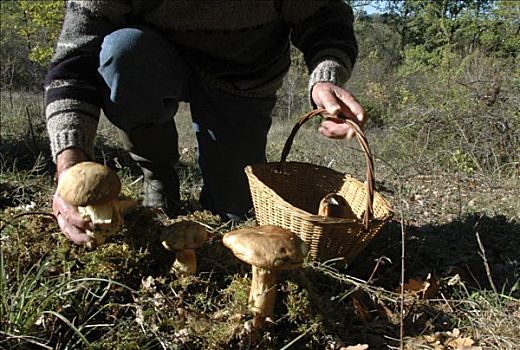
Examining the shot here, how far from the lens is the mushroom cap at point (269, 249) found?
1496 mm

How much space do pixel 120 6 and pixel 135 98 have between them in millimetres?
509

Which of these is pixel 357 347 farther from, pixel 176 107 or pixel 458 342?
pixel 176 107

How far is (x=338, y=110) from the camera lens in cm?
210

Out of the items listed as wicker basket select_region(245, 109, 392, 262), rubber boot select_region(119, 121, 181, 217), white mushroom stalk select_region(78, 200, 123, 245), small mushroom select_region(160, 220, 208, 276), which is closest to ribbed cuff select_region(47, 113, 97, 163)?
white mushroom stalk select_region(78, 200, 123, 245)

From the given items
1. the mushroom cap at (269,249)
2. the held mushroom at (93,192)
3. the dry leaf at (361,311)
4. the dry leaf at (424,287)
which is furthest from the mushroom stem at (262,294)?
the dry leaf at (424,287)

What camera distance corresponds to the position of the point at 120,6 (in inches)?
101

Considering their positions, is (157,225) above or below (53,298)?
above

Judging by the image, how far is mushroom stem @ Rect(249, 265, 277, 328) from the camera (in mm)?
1643

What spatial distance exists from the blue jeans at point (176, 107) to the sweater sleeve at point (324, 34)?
0.51 meters

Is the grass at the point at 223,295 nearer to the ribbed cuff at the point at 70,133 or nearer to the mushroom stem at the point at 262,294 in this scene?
the mushroom stem at the point at 262,294

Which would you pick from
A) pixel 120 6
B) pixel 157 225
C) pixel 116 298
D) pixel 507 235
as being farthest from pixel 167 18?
pixel 507 235

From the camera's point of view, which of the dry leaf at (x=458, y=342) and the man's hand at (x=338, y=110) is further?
the man's hand at (x=338, y=110)

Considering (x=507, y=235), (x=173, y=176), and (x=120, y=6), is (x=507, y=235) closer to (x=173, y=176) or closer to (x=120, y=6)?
(x=173, y=176)

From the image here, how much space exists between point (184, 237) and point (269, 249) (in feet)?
1.31
